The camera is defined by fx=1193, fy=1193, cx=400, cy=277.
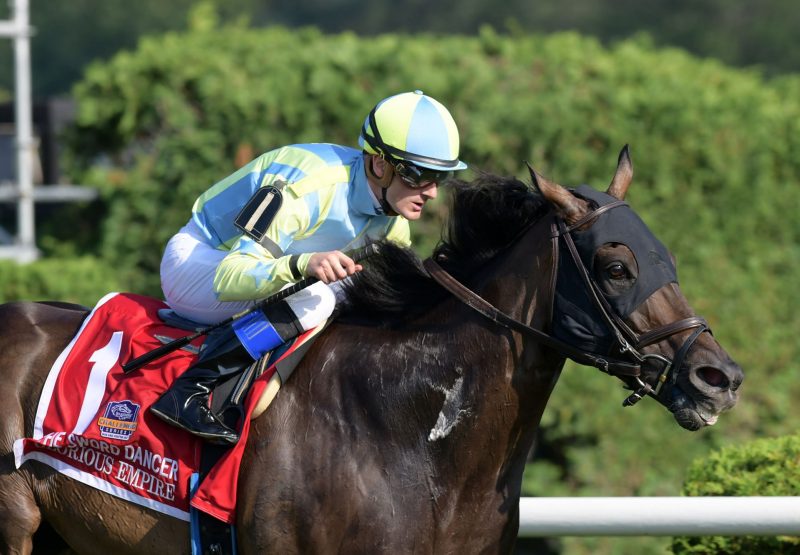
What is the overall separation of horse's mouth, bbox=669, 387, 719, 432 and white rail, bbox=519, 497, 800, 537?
1057 millimetres

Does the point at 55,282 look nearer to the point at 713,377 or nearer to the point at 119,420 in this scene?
the point at 119,420

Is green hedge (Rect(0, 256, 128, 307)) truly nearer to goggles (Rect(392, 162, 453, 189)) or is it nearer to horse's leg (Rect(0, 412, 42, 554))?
horse's leg (Rect(0, 412, 42, 554))

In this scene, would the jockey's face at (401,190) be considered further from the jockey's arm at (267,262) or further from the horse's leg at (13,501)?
the horse's leg at (13,501)

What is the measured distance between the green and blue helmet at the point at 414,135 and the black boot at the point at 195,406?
868mm

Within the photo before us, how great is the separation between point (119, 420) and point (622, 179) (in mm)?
1726

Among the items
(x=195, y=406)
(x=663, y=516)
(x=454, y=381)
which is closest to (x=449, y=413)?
(x=454, y=381)

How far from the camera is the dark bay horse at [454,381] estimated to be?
3355 millimetres

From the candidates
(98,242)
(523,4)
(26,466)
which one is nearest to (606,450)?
(98,242)

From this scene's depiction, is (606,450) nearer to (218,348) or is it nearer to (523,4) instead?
(218,348)

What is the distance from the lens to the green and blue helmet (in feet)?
12.0

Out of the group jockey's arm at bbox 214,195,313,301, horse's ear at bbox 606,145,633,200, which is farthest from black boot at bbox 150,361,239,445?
horse's ear at bbox 606,145,633,200

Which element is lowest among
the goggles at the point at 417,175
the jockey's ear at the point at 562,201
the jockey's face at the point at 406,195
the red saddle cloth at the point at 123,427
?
the red saddle cloth at the point at 123,427

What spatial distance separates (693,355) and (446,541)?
2.97 ft

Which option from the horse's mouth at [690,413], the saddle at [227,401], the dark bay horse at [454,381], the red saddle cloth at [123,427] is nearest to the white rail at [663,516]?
the dark bay horse at [454,381]
